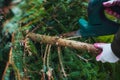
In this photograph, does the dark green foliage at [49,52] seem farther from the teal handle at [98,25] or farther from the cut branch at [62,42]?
the teal handle at [98,25]

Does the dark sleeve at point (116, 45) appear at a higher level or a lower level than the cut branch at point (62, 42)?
higher

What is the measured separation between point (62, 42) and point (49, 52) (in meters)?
0.12

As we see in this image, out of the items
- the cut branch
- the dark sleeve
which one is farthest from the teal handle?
the dark sleeve

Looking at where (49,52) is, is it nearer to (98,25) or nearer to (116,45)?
(98,25)

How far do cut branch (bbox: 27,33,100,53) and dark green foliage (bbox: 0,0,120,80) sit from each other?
0.03 m

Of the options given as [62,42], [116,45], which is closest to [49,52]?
[62,42]

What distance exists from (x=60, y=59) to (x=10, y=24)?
A: 0.50m

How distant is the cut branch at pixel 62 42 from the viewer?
44.9 inches

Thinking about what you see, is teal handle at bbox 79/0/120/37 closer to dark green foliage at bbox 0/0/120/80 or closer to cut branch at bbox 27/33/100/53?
cut branch at bbox 27/33/100/53

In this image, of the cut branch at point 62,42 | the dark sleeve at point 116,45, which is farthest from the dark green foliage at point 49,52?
the dark sleeve at point 116,45

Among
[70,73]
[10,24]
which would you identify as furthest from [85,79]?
[10,24]

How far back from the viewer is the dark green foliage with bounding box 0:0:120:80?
114 centimetres

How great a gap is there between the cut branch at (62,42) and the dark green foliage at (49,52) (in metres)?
0.03

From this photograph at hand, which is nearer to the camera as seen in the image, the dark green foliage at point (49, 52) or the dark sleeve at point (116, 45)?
the dark sleeve at point (116, 45)
